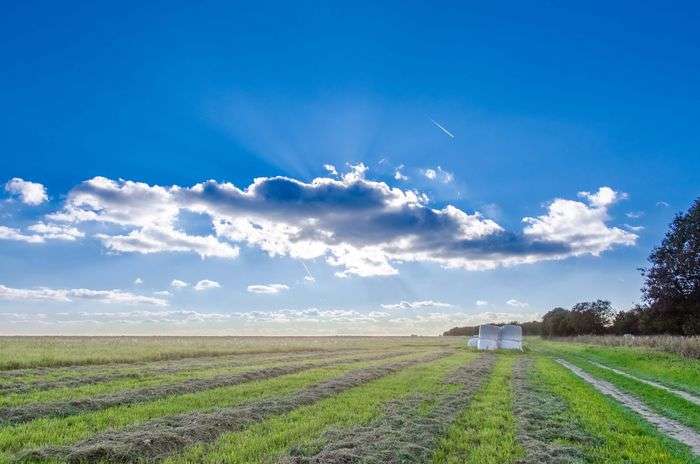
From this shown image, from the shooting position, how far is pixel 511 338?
2494 inches

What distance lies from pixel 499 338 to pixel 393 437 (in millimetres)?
56071

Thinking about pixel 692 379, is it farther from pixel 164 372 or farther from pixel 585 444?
pixel 164 372

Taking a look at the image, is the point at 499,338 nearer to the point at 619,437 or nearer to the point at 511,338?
the point at 511,338

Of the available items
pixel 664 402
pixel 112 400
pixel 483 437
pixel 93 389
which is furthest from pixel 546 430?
pixel 93 389

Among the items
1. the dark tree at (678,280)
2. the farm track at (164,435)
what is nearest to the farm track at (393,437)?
the farm track at (164,435)

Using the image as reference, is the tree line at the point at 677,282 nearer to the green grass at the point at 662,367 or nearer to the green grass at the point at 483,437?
the green grass at the point at 662,367

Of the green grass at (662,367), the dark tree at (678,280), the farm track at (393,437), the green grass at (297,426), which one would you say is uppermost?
the dark tree at (678,280)

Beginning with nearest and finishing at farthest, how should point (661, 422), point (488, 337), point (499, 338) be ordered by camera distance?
1. point (661, 422)
2. point (499, 338)
3. point (488, 337)

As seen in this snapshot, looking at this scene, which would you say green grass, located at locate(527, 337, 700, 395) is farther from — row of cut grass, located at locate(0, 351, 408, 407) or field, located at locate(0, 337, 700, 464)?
row of cut grass, located at locate(0, 351, 408, 407)

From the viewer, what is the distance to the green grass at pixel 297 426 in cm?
948

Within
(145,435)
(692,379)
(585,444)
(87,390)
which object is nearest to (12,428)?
(145,435)

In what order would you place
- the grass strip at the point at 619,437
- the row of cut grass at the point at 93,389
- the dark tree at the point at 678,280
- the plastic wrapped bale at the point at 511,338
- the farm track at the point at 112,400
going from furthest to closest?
the plastic wrapped bale at the point at 511,338, the dark tree at the point at 678,280, the row of cut grass at the point at 93,389, the farm track at the point at 112,400, the grass strip at the point at 619,437

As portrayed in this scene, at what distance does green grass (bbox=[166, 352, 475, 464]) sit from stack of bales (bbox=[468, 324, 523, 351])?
148 feet

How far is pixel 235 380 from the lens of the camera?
21.3m
